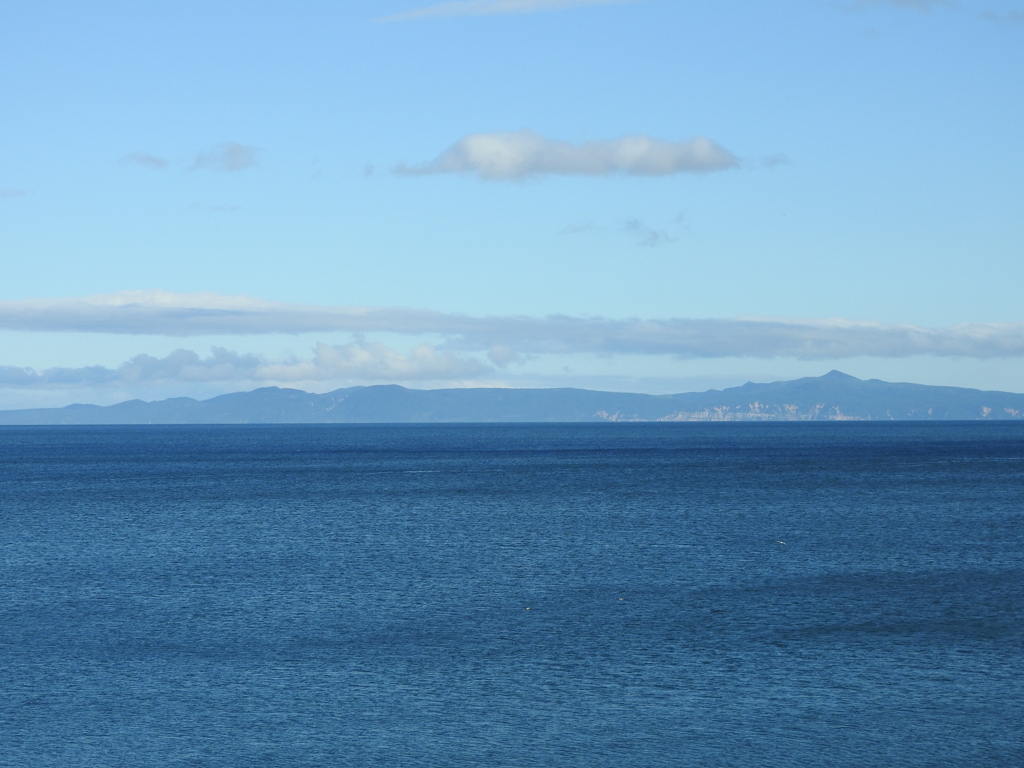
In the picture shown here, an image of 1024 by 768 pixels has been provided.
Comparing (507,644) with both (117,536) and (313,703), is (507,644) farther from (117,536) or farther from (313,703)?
(117,536)

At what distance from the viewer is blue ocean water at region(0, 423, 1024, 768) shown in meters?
26.2

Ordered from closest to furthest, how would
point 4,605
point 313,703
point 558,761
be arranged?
point 558,761 < point 313,703 < point 4,605

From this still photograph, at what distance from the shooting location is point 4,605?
45531 mm

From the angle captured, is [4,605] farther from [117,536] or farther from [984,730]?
[984,730]

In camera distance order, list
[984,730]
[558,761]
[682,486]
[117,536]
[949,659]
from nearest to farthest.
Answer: [558,761], [984,730], [949,659], [117,536], [682,486]

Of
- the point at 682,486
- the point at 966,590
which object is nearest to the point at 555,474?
the point at 682,486

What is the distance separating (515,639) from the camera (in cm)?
3750

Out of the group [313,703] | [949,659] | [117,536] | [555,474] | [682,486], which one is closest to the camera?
[313,703]

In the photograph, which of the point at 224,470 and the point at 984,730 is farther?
the point at 224,470

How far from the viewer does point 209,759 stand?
82.1 ft

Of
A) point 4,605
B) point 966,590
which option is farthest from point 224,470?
point 966,590

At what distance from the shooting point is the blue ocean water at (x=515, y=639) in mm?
26234

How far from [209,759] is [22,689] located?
8.86 meters

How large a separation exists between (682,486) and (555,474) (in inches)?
1134
